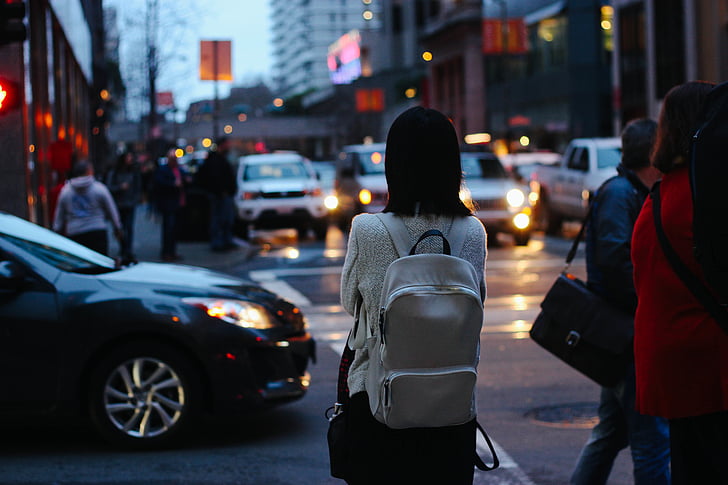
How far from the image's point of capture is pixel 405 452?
338cm

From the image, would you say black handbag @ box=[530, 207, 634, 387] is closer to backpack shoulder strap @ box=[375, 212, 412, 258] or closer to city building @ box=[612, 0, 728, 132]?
backpack shoulder strap @ box=[375, 212, 412, 258]

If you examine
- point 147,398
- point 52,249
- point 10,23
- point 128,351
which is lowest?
point 147,398

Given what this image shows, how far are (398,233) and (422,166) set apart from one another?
0.22 meters

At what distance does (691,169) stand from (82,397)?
4669 millimetres

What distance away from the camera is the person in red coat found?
3420 millimetres

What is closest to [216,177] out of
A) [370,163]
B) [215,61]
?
[370,163]

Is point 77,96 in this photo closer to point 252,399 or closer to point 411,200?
point 252,399

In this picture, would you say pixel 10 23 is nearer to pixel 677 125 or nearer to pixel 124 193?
pixel 677 125

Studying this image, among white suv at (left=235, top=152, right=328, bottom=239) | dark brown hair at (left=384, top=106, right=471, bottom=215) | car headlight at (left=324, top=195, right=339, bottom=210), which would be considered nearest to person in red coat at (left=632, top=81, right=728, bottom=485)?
dark brown hair at (left=384, top=106, right=471, bottom=215)

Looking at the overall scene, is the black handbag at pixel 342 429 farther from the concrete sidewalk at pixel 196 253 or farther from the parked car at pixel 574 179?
the parked car at pixel 574 179

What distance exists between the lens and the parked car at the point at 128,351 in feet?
21.7

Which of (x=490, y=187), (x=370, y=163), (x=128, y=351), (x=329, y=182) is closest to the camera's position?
(x=128, y=351)

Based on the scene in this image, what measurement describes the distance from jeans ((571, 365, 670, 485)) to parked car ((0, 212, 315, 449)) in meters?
2.41

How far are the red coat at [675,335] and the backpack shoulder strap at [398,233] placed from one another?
32.4 inches
